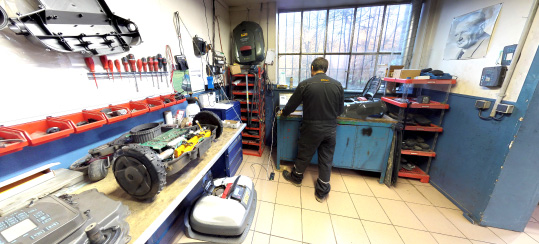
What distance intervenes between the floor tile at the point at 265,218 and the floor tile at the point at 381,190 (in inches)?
56.8

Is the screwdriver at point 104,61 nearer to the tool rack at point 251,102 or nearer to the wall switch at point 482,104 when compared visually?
the tool rack at point 251,102

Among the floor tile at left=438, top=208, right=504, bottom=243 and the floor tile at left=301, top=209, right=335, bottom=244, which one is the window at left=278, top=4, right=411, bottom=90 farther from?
the floor tile at left=301, top=209, right=335, bottom=244

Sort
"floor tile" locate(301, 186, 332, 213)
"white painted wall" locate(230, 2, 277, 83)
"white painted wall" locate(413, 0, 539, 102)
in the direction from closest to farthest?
"white painted wall" locate(413, 0, 539, 102)
"floor tile" locate(301, 186, 332, 213)
"white painted wall" locate(230, 2, 277, 83)

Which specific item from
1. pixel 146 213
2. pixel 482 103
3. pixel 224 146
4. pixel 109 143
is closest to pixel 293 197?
pixel 224 146

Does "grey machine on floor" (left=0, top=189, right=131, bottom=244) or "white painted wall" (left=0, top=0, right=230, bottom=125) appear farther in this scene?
"white painted wall" (left=0, top=0, right=230, bottom=125)

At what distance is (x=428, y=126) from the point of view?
2.34m

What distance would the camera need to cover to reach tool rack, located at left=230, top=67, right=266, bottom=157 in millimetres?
2902

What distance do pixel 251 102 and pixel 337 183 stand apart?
1.91 meters

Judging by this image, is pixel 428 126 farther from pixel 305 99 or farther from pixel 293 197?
pixel 293 197

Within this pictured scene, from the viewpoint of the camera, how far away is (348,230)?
1.73 m

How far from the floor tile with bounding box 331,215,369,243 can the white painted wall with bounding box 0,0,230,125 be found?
93.6 inches

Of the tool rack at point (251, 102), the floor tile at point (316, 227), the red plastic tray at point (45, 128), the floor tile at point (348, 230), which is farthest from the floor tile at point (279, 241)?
the red plastic tray at point (45, 128)

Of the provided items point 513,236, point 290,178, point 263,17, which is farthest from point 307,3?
point 513,236

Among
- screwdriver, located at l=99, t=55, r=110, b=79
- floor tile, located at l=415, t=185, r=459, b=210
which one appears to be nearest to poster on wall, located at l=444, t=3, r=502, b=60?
floor tile, located at l=415, t=185, r=459, b=210
